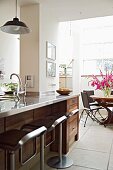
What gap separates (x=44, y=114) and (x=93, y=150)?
1.05m

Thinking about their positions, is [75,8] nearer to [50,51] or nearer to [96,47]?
[50,51]

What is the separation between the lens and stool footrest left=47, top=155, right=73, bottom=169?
249 centimetres

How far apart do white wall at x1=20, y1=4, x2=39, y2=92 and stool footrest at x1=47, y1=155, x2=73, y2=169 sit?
4.61 ft

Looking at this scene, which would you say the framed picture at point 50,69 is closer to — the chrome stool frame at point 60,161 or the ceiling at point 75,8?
the ceiling at point 75,8

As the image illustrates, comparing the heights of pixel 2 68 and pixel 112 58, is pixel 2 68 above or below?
below

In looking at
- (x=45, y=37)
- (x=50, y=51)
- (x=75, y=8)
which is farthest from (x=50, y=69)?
(x=75, y=8)

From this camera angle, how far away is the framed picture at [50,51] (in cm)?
389

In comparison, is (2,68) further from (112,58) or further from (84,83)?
(112,58)

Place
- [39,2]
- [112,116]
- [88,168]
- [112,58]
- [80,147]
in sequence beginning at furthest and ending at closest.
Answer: [112,58]
[112,116]
[39,2]
[80,147]
[88,168]

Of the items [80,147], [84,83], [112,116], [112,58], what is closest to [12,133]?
[80,147]

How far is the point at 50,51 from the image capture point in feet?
13.3

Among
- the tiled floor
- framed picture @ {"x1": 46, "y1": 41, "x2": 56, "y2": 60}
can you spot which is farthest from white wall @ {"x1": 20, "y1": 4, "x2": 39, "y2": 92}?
the tiled floor

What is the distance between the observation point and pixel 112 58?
6.61 m

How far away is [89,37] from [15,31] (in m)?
4.45
